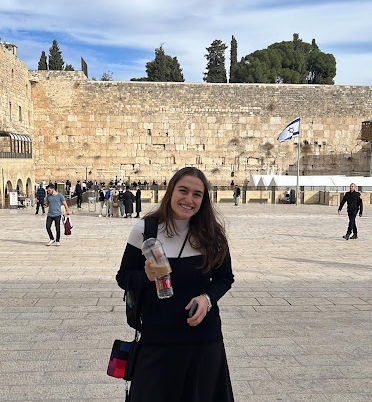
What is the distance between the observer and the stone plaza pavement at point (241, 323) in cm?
250

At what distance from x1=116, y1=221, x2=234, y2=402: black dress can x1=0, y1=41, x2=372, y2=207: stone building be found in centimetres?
2203

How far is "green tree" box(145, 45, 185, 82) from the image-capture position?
3438cm

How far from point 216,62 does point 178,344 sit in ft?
132

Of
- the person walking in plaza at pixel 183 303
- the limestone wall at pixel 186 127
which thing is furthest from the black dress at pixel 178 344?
the limestone wall at pixel 186 127

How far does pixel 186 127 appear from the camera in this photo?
24.2m

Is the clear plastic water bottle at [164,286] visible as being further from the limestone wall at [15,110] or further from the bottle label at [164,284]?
the limestone wall at [15,110]

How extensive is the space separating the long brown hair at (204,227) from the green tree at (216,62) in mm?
38193

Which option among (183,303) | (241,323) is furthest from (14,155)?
(183,303)

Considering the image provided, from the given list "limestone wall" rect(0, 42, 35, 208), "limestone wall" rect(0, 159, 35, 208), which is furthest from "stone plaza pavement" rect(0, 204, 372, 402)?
"limestone wall" rect(0, 42, 35, 208)

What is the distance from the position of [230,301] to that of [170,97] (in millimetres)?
20935

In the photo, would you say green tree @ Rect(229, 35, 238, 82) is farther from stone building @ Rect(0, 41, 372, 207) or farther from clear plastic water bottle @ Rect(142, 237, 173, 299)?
clear plastic water bottle @ Rect(142, 237, 173, 299)

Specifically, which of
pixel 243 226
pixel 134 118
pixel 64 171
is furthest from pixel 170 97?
pixel 243 226

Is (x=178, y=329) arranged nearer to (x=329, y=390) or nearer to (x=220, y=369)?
(x=220, y=369)

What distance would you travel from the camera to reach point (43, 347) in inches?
118
